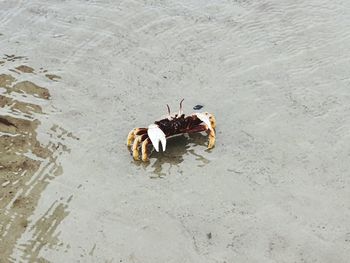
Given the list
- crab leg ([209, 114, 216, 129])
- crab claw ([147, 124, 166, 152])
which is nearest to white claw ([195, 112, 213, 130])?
crab leg ([209, 114, 216, 129])

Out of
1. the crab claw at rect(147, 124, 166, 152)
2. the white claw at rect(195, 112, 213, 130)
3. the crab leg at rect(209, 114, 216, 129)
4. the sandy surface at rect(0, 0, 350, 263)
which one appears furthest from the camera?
the crab leg at rect(209, 114, 216, 129)

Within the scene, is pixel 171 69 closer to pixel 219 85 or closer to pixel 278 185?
pixel 219 85

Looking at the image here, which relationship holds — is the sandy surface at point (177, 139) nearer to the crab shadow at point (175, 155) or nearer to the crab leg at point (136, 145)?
the crab shadow at point (175, 155)

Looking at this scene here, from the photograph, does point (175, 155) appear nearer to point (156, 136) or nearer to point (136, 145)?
point (156, 136)

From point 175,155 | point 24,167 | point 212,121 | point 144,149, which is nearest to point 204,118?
point 212,121

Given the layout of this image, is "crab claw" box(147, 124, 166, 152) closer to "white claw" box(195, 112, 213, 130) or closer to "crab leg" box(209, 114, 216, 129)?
"white claw" box(195, 112, 213, 130)

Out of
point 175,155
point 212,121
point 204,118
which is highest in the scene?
point 204,118

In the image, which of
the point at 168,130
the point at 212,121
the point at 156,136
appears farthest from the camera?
the point at 212,121

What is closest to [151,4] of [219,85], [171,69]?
[171,69]
